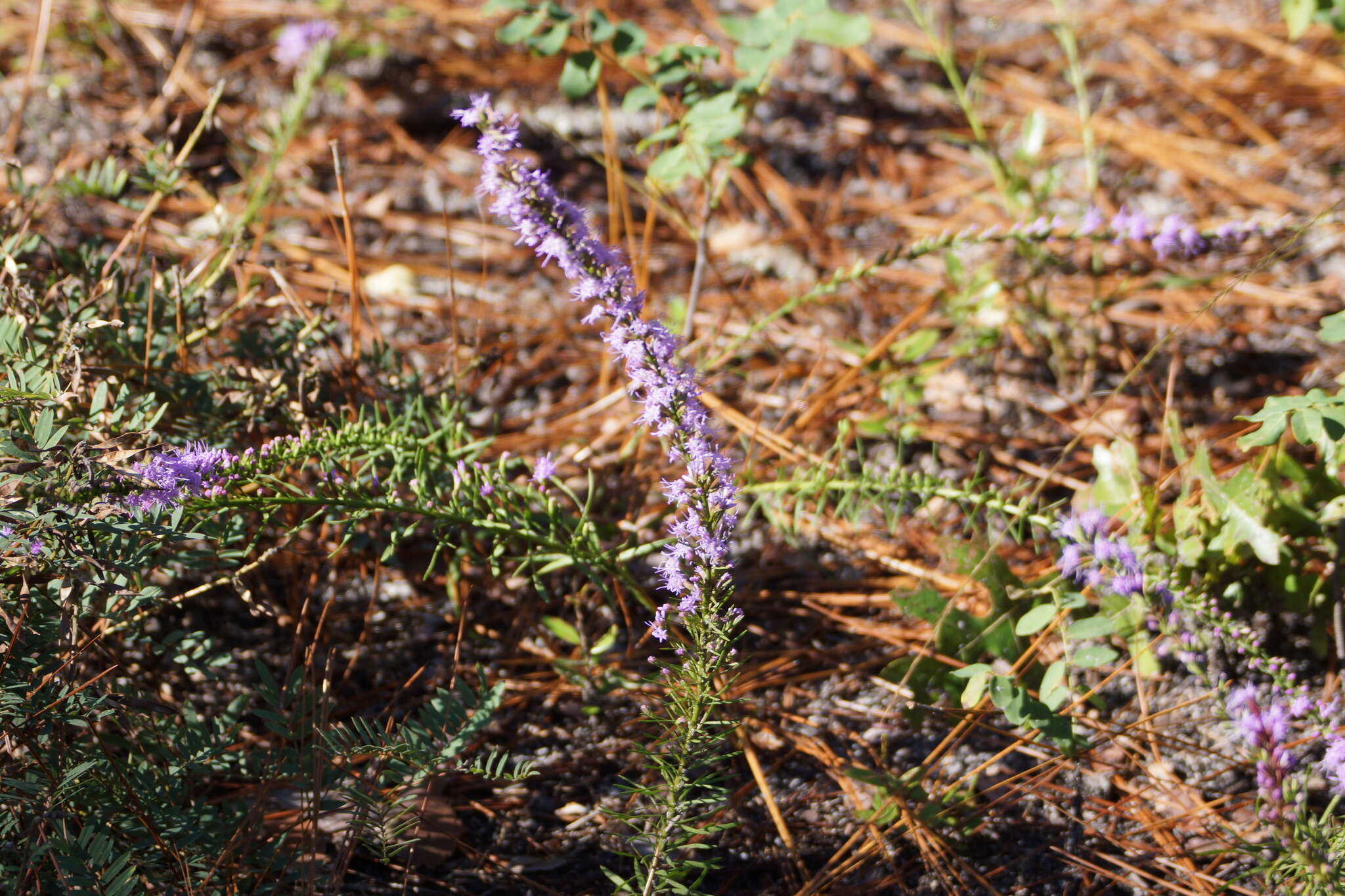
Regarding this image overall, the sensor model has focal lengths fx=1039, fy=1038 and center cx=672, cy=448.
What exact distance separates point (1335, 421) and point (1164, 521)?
0.55 m

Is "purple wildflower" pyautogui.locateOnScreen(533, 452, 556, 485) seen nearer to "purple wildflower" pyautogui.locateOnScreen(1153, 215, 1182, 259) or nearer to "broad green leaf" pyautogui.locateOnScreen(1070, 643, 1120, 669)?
"broad green leaf" pyautogui.locateOnScreen(1070, 643, 1120, 669)

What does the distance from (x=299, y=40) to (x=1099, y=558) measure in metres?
2.83

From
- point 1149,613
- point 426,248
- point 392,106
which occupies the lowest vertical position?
point 1149,613

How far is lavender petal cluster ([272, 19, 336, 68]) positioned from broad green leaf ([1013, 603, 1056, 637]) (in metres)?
2.54

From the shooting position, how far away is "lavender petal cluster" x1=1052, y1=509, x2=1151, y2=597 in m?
1.53

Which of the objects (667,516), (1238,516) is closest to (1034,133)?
(1238,516)

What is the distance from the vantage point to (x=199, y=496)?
1.38 metres

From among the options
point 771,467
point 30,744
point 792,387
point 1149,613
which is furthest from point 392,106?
point 1149,613

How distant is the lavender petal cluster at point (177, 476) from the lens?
127 centimetres

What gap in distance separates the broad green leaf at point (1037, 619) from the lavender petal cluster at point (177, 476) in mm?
1186

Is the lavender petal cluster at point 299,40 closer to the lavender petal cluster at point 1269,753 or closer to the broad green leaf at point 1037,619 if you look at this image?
the broad green leaf at point 1037,619

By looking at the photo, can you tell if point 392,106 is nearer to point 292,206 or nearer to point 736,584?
point 292,206

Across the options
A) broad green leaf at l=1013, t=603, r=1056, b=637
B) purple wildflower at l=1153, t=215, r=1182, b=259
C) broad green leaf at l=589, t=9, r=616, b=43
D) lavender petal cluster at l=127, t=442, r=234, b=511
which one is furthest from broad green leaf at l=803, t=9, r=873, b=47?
lavender petal cluster at l=127, t=442, r=234, b=511

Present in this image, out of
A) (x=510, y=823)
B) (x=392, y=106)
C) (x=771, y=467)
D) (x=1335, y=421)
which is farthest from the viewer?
(x=392, y=106)
